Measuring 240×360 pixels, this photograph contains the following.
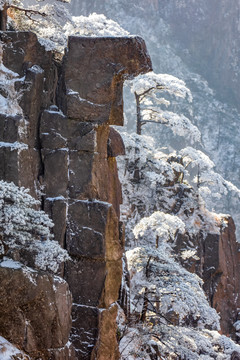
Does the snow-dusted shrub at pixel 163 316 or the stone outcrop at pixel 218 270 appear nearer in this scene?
the snow-dusted shrub at pixel 163 316

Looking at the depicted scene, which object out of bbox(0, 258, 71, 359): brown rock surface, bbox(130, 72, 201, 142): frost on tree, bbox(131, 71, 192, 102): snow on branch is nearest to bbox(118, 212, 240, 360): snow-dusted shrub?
bbox(0, 258, 71, 359): brown rock surface

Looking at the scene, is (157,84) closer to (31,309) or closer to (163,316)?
(163,316)

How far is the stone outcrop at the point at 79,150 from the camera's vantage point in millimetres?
7828

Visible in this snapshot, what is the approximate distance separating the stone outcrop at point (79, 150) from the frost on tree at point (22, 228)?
1388 millimetres

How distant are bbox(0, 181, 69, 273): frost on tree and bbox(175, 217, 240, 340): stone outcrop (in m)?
9.53

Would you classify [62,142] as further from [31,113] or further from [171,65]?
[171,65]

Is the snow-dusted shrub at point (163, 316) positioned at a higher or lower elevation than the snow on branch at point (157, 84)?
lower

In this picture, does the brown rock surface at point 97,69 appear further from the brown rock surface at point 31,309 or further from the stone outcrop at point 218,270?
the stone outcrop at point 218,270

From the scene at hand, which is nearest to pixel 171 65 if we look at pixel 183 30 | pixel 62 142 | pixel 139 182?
pixel 183 30

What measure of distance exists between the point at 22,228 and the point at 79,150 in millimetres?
2479

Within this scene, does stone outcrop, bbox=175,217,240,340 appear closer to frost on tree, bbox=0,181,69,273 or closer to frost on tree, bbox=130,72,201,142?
frost on tree, bbox=130,72,201,142

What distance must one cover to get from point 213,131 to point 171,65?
10.1 m

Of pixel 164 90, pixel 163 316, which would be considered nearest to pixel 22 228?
pixel 163 316

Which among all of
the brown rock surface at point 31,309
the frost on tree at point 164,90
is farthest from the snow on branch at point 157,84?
the brown rock surface at point 31,309
